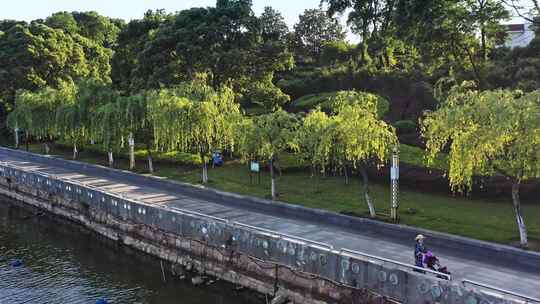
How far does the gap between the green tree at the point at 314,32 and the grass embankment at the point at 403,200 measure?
1253 inches

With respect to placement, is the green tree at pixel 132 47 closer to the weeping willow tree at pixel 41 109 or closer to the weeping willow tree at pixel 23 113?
the weeping willow tree at pixel 41 109

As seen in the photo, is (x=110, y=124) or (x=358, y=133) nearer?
(x=358, y=133)

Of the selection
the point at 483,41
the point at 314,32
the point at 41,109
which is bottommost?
the point at 41,109

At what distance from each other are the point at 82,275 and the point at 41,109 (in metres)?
34.9

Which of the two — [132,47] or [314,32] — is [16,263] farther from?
[314,32]

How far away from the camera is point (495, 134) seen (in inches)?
869

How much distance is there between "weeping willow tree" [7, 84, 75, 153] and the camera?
2228 inches

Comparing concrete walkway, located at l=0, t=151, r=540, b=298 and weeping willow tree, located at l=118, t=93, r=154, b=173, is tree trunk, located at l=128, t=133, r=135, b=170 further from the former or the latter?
concrete walkway, located at l=0, t=151, r=540, b=298

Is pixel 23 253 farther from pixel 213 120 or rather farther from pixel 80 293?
pixel 213 120

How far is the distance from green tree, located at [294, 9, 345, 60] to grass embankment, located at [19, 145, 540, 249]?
31.8m

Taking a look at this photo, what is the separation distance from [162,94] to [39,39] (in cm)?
4112

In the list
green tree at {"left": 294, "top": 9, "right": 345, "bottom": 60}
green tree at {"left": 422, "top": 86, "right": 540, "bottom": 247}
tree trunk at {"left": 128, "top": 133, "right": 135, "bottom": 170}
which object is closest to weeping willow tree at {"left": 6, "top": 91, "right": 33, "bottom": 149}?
tree trunk at {"left": 128, "top": 133, "right": 135, "bottom": 170}

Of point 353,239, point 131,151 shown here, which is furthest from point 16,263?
point 131,151

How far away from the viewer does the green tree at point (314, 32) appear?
74.8 m
